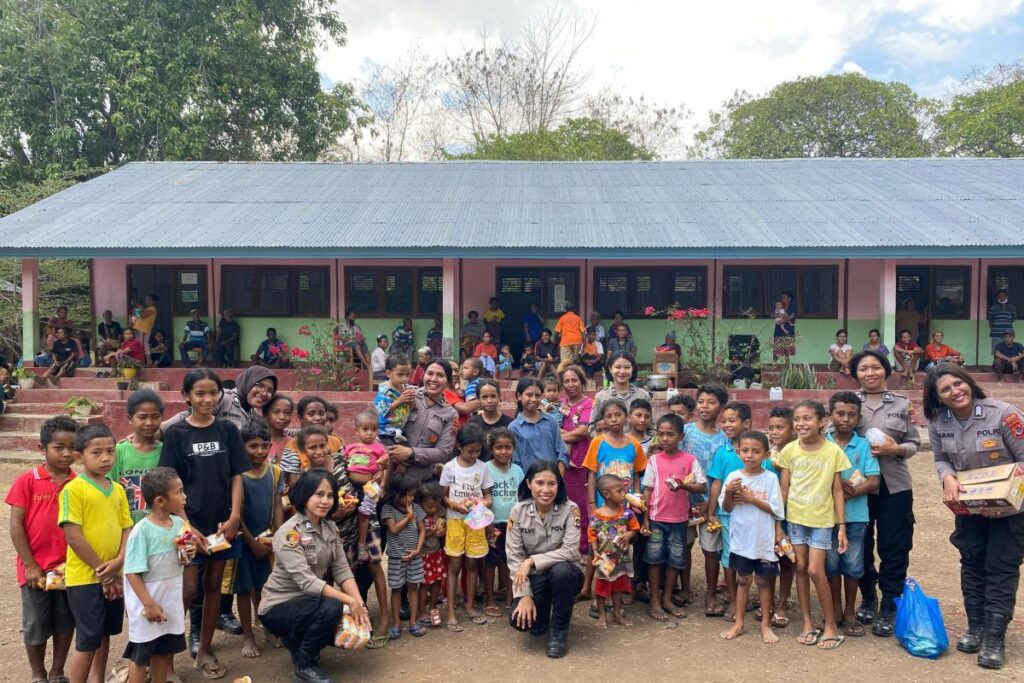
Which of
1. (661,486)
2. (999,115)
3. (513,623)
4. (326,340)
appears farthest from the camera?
(999,115)

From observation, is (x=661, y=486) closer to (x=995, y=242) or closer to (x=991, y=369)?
(x=995, y=242)

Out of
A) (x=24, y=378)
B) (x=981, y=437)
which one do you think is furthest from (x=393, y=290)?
(x=981, y=437)

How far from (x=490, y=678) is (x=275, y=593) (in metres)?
1.20

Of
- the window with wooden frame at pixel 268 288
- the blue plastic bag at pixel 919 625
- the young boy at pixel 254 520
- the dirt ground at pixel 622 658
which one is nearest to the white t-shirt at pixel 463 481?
the dirt ground at pixel 622 658

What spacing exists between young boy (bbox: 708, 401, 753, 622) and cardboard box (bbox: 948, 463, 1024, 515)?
1.21m

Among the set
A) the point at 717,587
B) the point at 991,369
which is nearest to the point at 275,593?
the point at 717,587

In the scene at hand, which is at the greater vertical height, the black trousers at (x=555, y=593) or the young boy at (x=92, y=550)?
the young boy at (x=92, y=550)

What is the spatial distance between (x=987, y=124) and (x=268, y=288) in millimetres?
21080

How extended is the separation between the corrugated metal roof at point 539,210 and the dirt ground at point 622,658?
305 inches

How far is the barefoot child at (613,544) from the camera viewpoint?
4.89 meters

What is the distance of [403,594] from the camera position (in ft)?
16.8

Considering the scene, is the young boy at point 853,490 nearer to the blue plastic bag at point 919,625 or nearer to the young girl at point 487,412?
the blue plastic bag at point 919,625

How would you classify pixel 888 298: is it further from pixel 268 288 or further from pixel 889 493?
pixel 268 288

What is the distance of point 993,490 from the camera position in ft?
14.1
